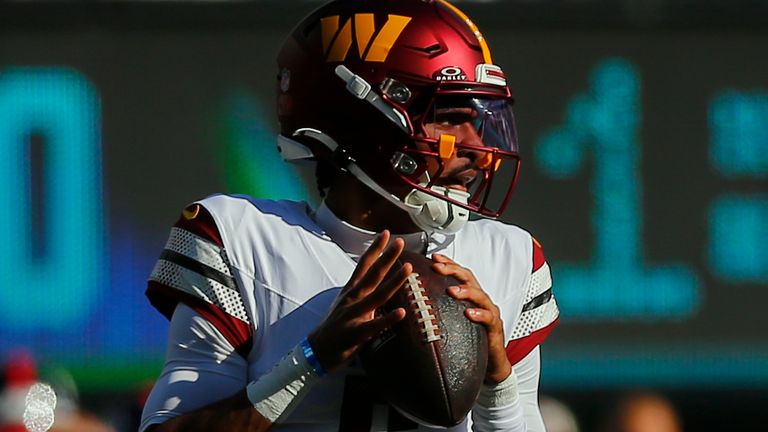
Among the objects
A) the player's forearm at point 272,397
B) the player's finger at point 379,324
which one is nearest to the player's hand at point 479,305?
the player's finger at point 379,324

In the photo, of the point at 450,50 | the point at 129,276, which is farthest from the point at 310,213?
the point at 129,276

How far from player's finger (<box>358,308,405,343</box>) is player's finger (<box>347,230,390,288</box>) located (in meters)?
0.07

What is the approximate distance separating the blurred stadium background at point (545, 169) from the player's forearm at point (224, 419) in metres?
2.98

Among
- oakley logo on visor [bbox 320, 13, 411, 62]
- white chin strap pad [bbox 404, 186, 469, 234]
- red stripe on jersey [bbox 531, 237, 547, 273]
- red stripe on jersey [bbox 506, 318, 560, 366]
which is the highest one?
oakley logo on visor [bbox 320, 13, 411, 62]

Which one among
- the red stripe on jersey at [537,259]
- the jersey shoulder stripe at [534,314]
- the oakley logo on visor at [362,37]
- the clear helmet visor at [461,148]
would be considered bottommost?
the jersey shoulder stripe at [534,314]

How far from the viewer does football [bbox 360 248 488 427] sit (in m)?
2.13

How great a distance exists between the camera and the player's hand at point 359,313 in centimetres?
211

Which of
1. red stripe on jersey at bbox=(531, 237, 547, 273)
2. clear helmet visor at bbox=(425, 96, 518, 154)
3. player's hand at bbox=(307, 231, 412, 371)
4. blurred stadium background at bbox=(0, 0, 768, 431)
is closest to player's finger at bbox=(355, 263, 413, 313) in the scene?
player's hand at bbox=(307, 231, 412, 371)

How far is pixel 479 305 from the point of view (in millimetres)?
2201

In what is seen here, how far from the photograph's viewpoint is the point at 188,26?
17.5ft

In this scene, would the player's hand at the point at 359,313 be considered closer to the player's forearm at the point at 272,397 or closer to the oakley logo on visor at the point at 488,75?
the player's forearm at the point at 272,397

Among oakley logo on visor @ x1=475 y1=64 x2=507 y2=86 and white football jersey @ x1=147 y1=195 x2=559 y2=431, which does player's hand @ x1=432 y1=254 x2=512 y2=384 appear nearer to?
white football jersey @ x1=147 y1=195 x2=559 y2=431

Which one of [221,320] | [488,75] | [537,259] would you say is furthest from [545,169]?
[221,320]

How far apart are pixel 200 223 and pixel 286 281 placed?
5.9 inches
